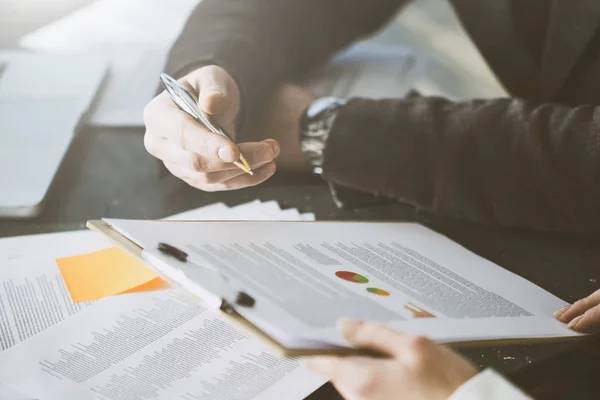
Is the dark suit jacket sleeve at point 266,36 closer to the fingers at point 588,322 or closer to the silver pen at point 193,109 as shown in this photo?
the silver pen at point 193,109

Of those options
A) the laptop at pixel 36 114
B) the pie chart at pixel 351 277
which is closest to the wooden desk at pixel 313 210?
the laptop at pixel 36 114

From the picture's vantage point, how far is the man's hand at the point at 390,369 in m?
0.46

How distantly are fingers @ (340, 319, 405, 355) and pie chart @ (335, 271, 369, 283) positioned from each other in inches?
3.7

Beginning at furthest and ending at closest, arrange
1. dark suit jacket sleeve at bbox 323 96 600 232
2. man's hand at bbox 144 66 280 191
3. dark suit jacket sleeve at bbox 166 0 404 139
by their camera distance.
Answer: dark suit jacket sleeve at bbox 166 0 404 139, dark suit jacket sleeve at bbox 323 96 600 232, man's hand at bbox 144 66 280 191

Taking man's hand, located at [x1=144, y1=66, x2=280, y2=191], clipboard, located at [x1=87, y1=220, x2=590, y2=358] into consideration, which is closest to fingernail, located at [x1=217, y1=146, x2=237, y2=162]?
man's hand, located at [x1=144, y1=66, x2=280, y2=191]

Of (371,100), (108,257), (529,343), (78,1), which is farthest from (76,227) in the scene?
(78,1)

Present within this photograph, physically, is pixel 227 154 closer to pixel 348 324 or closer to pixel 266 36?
pixel 348 324

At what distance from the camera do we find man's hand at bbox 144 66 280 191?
66cm

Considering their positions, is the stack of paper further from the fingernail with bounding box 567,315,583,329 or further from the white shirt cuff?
the fingernail with bounding box 567,315,583,329

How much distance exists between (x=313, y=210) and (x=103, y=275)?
10.8 inches

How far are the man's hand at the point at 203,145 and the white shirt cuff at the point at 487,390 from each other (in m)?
0.31

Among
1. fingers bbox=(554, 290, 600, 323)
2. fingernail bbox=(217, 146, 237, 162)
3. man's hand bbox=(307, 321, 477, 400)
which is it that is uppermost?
fingernail bbox=(217, 146, 237, 162)

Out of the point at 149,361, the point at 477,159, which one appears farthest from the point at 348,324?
the point at 477,159

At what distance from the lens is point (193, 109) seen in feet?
2.24
